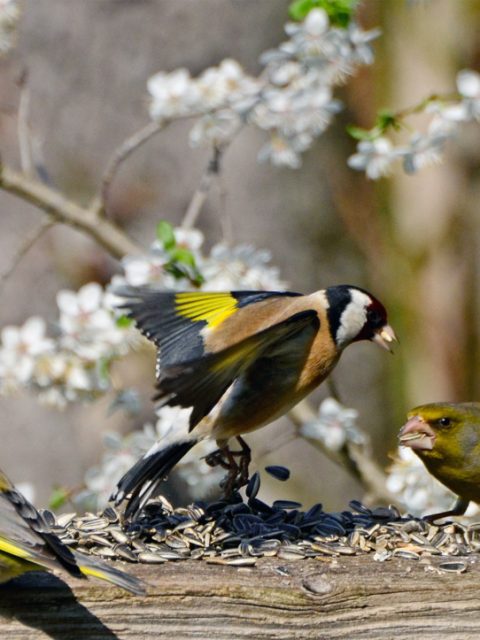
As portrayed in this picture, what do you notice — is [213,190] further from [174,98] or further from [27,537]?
[27,537]

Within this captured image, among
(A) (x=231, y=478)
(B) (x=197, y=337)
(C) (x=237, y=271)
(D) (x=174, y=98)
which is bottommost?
(A) (x=231, y=478)

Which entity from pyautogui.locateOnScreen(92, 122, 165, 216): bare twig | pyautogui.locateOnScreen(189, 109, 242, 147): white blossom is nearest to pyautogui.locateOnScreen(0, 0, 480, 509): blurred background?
pyautogui.locateOnScreen(189, 109, 242, 147): white blossom

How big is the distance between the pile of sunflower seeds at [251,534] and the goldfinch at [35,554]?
289mm

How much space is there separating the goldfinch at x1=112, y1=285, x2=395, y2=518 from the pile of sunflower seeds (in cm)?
10

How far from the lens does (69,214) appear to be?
584 centimetres

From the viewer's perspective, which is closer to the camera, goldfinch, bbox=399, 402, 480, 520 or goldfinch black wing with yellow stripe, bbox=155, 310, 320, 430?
goldfinch black wing with yellow stripe, bbox=155, 310, 320, 430

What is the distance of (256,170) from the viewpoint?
680cm

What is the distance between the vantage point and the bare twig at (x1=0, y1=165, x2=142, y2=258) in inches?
227

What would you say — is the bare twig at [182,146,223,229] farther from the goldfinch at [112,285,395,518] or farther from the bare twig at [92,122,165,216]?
the goldfinch at [112,285,395,518]

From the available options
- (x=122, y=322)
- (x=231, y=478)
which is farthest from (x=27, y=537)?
(x=122, y=322)

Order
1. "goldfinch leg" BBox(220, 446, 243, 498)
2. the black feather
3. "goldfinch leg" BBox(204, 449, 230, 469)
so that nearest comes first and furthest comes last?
the black feather
"goldfinch leg" BBox(220, 446, 243, 498)
"goldfinch leg" BBox(204, 449, 230, 469)

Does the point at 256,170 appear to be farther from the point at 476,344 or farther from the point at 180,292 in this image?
the point at 180,292

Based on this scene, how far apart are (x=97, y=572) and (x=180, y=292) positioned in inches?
56.2

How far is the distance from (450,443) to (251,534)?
909mm
